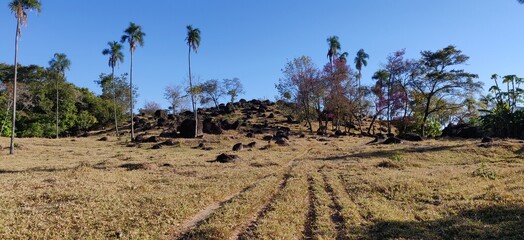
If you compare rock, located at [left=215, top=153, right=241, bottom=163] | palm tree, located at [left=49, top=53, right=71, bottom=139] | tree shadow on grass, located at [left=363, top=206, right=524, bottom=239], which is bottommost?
tree shadow on grass, located at [left=363, top=206, right=524, bottom=239]

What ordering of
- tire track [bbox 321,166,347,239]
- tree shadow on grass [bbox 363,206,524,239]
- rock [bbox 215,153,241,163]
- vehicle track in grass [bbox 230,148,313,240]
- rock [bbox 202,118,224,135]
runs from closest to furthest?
1. tree shadow on grass [bbox 363,206,524,239]
2. vehicle track in grass [bbox 230,148,313,240]
3. tire track [bbox 321,166,347,239]
4. rock [bbox 215,153,241,163]
5. rock [bbox 202,118,224,135]

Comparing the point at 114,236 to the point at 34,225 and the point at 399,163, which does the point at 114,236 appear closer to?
the point at 34,225

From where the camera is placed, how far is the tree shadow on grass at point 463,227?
8.26 meters

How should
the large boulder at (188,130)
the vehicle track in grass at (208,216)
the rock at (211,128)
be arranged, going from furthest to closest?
the rock at (211,128) < the large boulder at (188,130) < the vehicle track in grass at (208,216)

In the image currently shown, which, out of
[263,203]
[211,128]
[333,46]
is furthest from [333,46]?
[263,203]

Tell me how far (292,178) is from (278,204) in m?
5.48

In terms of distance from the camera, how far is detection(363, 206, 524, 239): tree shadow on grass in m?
8.26

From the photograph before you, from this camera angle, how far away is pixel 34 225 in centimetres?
920

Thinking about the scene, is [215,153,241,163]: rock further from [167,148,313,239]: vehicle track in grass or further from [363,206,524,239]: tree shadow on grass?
[363,206,524,239]: tree shadow on grass

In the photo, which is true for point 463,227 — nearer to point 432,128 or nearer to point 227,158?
point 227,158

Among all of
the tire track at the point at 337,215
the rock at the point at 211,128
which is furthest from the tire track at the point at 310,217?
the rock at the point at 211,128

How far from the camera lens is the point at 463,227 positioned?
344 inches

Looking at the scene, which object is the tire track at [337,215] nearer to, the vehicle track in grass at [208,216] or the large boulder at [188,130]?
the vehicle track in grass at [208,216]

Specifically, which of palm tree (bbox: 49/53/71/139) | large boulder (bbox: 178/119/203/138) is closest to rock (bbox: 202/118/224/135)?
large boulder (bbox: 178/119/203/138)
